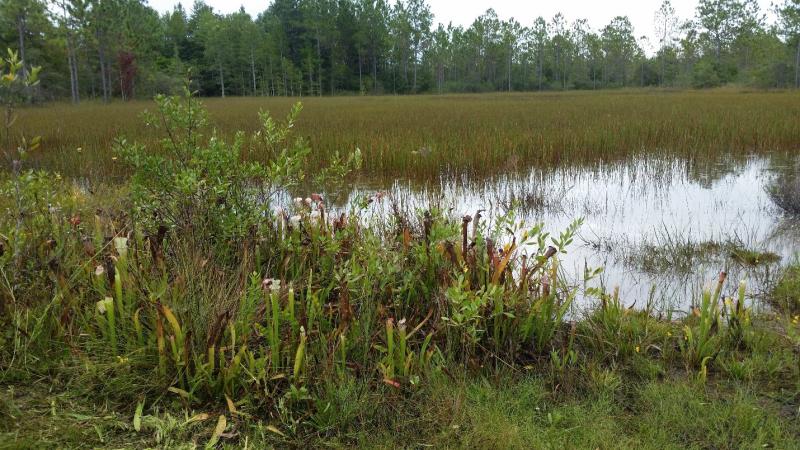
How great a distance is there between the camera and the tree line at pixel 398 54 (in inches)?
1725

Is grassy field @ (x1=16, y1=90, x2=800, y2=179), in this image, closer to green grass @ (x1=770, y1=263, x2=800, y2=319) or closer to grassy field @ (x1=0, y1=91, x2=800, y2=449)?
green grass @ (x1=770, y1=263, x2=800, y2=319)

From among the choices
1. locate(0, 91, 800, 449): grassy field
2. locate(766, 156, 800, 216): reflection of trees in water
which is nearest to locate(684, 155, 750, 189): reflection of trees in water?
locate(766, 156, 800, 216): reflection of trees in water

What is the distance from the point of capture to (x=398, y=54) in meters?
71.1

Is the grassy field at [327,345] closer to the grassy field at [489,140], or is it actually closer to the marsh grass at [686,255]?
the marsh grass at [686,255]

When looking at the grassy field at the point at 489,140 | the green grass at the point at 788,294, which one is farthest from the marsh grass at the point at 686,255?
the grassy field at the point at 489,140

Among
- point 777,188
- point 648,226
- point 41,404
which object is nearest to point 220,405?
point 41,404

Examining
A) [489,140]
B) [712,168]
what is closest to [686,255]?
[712,168]

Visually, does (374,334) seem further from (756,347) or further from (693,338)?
(756,347)

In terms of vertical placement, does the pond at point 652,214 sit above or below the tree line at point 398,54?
below

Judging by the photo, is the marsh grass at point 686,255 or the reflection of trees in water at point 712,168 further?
the reflection of trees in water at point 712,168

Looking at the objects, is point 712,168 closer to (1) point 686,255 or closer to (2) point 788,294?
(1) point 686,255

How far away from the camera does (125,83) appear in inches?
1634

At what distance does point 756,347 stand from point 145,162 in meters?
3.48

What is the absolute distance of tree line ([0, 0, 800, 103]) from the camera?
1725 inches
